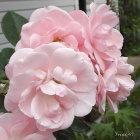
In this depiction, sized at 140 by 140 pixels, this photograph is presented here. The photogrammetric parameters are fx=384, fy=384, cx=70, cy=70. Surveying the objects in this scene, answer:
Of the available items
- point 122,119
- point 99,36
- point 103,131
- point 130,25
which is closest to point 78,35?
point 99,36

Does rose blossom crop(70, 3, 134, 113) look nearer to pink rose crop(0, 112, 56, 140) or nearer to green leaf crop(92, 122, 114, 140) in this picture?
pink rose crop(0, 112, 56, 140)

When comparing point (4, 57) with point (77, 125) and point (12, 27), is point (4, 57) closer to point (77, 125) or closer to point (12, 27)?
point (12, 27)

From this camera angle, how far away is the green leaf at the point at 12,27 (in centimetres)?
111

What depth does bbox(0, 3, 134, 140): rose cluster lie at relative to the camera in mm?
764

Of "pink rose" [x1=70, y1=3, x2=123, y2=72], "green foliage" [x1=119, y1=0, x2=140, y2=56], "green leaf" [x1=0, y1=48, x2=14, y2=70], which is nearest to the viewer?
"pink rose" [x1=70, y1=3, x2=123, y2=72]

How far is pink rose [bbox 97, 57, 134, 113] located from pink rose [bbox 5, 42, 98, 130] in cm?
5

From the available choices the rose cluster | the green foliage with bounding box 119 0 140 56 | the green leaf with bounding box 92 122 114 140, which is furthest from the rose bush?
the green foliage with bounding box 119 0 140 56

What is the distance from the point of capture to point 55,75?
2.50ft

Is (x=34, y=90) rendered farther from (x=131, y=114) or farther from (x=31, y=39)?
(x=131, y=114)

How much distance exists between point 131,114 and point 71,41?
12.9ft

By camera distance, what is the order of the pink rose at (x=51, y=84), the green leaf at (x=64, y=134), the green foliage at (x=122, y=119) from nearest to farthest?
the pink rose at (x=51, y=84)
the green leaf at (x=64, y=134)
the green foliage at (x=122, y=119)

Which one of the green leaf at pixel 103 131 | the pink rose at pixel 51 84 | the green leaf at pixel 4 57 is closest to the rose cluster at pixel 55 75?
the pink rose at pixel 51 84

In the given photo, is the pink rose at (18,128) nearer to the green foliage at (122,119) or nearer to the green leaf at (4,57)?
the green leaf at (4,57)

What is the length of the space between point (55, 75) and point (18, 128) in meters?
0.14
